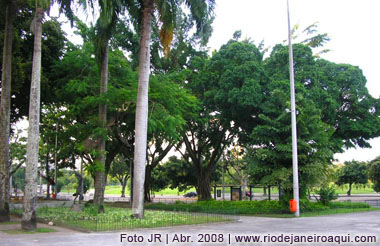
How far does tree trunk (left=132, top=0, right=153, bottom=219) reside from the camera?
18.2m

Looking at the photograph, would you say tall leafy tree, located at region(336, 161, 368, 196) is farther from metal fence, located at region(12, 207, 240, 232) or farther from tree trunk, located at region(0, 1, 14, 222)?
tree trunk, located at region(0, 1, 14, 222)

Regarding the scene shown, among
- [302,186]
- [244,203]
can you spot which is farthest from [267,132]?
[244,203]

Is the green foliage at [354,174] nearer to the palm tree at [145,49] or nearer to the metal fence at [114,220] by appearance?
the metal fence at [114,220]


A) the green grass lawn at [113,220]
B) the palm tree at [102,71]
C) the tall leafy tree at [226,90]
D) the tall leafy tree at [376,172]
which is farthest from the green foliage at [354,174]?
the palm tree at [102,71]

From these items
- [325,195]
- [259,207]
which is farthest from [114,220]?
[325,195]

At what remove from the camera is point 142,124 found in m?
18.5

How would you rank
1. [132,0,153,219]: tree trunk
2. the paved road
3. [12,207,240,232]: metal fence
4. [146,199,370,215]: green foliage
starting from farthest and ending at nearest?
[146,199,370,215]: green foliage, [132,0,153,219]: tree trunk, [12,207,240,232]: metal fence, the paved road

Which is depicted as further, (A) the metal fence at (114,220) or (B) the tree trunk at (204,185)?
(B) the tree trunk at (204,185)

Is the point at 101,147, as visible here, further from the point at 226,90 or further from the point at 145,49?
the point at 226,90

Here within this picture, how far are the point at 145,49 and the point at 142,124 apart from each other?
3917 millimetres

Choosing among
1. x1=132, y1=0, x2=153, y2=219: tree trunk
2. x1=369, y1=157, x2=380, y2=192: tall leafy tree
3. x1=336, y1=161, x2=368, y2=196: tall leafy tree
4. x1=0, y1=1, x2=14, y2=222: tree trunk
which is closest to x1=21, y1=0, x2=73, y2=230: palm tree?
x1=0, y1=1, x2=14, y2=222: tree trunk

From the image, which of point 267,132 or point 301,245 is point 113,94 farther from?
point 301,245

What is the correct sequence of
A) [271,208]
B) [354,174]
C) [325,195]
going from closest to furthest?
1. [271,208]
2. [325,195]
3. [354,174]

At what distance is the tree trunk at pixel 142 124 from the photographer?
1816 cm
